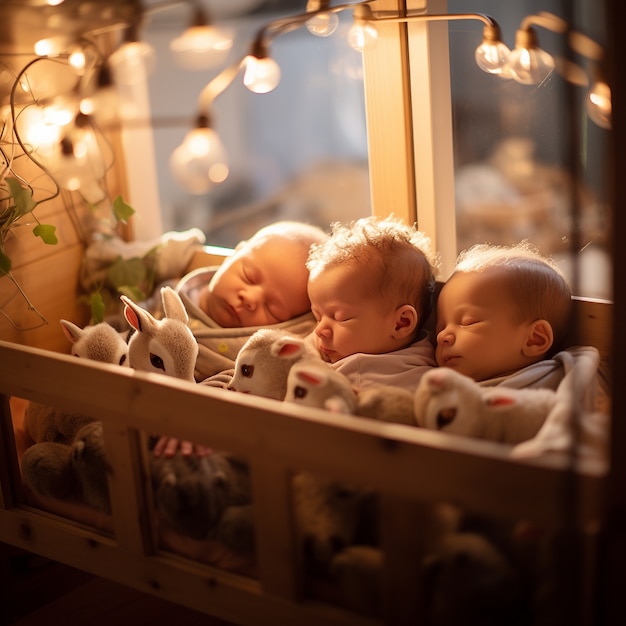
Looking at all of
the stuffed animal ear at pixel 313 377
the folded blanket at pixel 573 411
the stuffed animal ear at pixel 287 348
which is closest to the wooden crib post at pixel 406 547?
the folded blanket at pixel 573 411

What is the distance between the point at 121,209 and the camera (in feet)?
5.87

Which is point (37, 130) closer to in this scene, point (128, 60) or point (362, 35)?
point (128, 60)

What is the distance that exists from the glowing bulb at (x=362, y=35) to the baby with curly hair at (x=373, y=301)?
1.22 ft

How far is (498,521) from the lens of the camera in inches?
35.8

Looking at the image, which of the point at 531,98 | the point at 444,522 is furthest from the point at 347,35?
the point at 444,522

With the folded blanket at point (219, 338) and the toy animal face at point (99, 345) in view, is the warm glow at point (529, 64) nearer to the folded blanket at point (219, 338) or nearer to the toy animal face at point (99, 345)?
the folded blanket at point (219, 338)

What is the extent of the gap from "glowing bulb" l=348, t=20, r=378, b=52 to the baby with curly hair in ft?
1.22

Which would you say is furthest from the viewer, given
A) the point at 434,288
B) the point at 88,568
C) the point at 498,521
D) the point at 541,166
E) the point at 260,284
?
the point at 541,166

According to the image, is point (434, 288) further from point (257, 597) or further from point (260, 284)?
point (257, 597)

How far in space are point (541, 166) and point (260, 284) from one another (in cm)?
79

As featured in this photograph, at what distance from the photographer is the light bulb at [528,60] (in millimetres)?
1364

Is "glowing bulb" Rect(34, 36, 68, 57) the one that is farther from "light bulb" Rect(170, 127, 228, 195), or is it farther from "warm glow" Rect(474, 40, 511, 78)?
"warm glow" Rect(474, 40, 511, 78)

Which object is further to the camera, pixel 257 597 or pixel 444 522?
pixel 257 597

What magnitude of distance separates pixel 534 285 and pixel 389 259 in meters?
0.23
